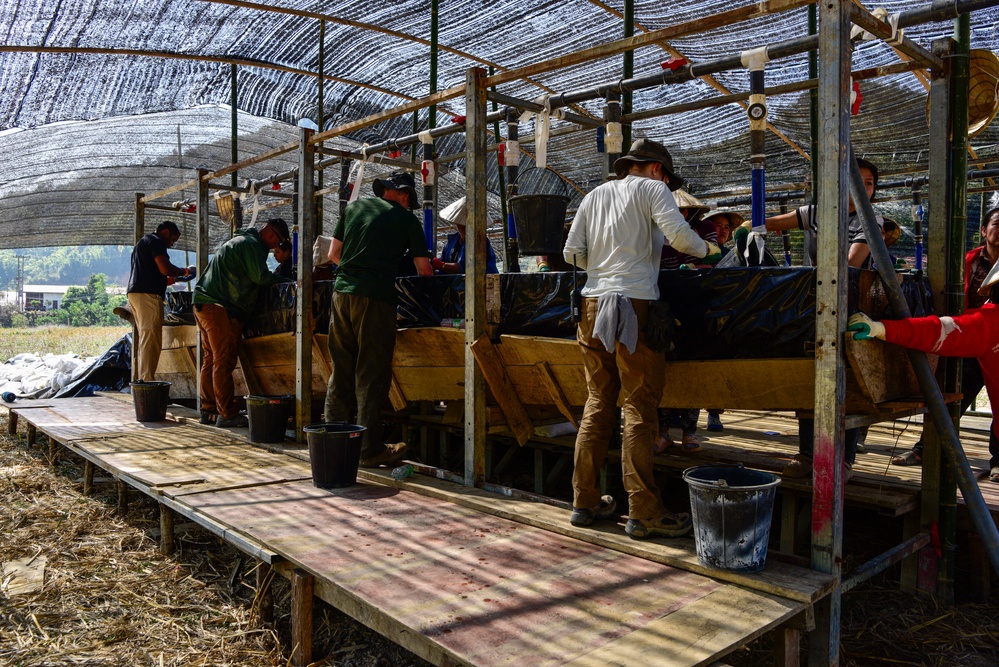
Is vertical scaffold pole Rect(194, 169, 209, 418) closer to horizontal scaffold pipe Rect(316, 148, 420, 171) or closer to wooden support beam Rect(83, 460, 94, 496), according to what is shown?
wooden support beam Rect(83, 460, 94, 496)

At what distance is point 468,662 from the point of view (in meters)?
2.24

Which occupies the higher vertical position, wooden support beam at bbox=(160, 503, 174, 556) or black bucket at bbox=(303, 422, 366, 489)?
black bucket at bbox=(303, 422, 366, 489)

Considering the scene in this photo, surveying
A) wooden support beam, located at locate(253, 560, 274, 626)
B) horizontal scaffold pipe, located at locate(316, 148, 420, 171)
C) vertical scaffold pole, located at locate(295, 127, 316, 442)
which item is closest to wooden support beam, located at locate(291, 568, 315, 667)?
wooden support beam, located at locate(253, 560, 274, 626)

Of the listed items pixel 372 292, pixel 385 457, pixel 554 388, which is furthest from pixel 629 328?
pixel 385 457

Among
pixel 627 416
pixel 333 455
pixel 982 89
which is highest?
pixel 982 89

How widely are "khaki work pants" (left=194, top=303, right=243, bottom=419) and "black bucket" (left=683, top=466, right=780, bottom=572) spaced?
5.00 m

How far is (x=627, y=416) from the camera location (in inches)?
135

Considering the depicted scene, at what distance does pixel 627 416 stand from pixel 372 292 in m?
2.15

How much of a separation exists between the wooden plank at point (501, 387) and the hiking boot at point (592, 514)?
1.02 m

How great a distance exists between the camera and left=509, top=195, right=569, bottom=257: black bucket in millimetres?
4273

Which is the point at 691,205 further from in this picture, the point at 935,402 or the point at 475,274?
the point at 935,402

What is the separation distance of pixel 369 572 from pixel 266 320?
13.3 ft

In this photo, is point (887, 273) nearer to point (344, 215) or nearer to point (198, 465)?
point (344, 215)

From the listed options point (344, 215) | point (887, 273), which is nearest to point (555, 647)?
point (887, 273)
